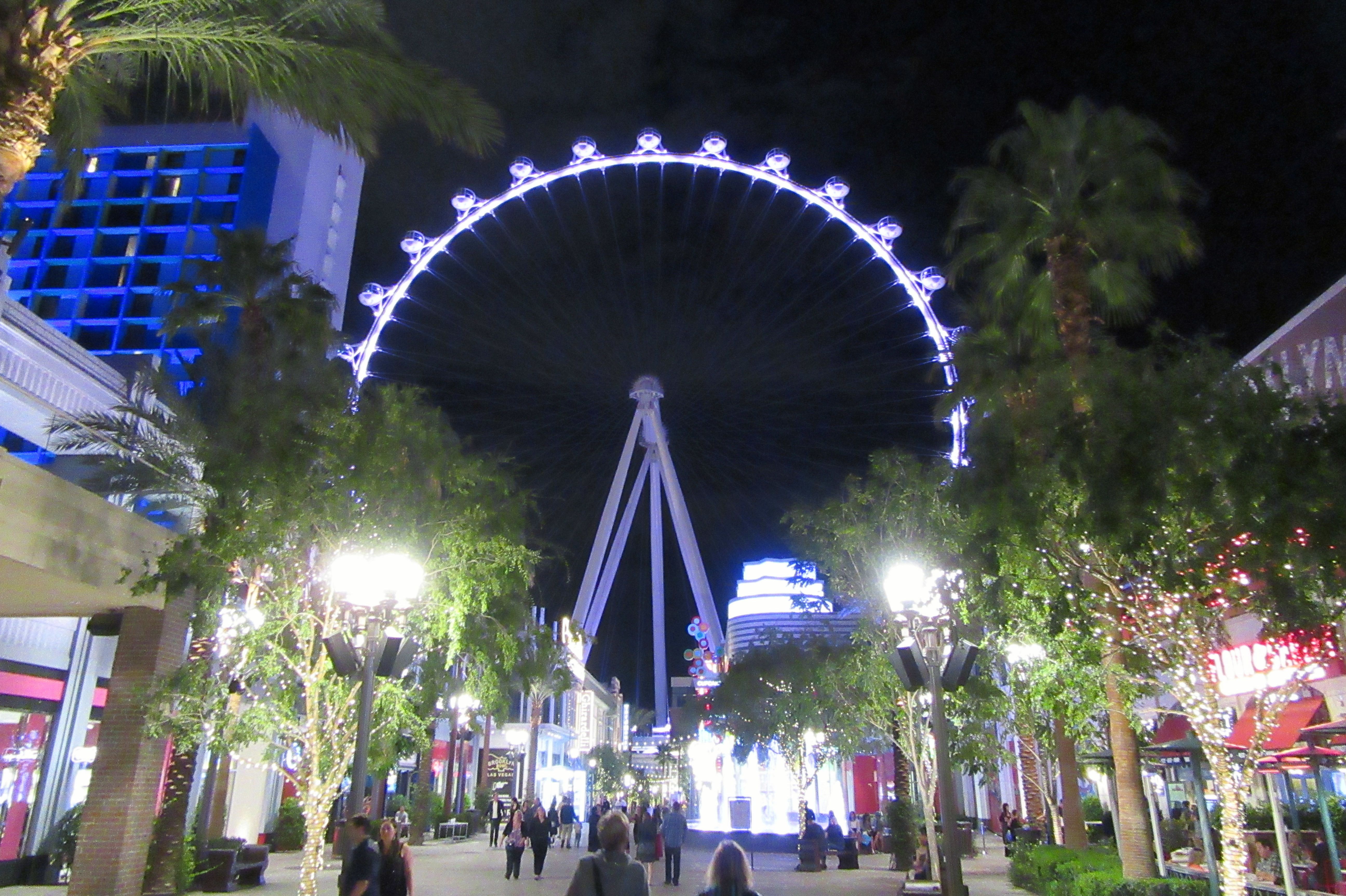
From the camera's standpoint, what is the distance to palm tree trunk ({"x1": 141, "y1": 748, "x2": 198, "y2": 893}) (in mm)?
17719

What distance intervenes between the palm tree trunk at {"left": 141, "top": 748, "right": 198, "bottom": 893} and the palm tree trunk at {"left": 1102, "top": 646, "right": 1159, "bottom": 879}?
14851mm

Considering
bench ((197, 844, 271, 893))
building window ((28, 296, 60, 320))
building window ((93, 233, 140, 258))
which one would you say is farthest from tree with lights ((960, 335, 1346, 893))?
building window ((28, 296, 60, 320))

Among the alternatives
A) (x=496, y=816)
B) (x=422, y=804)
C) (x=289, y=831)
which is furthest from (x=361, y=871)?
(x=496, y=816)

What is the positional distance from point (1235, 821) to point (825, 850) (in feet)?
62.6

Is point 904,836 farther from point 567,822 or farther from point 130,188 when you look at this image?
point 130,188

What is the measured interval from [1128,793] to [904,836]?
544 inches

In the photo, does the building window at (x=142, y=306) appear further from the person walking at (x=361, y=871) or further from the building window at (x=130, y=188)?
the person walking at (x=361, y=871)

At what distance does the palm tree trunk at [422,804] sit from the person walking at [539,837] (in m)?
10.6

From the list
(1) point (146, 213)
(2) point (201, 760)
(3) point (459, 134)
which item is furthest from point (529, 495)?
(1) point (146, 213)

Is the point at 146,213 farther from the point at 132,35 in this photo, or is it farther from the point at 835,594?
the point at 132,35

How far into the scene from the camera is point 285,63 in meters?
10.9

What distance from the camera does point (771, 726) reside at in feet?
128

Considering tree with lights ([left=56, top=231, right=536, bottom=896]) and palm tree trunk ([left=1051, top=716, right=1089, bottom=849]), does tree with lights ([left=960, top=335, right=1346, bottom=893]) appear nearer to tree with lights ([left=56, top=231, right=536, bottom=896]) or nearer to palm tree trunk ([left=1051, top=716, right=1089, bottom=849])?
palm tree trunk ([left=1051, top=716, right=1089, bottom=849])

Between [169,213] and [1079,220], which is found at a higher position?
[169,213]
